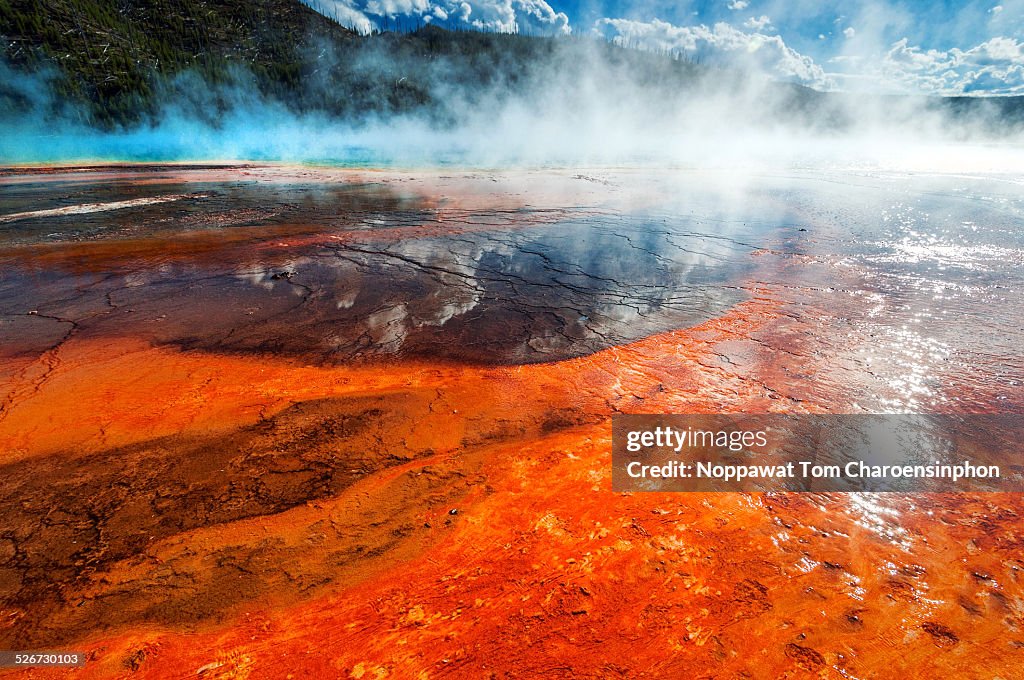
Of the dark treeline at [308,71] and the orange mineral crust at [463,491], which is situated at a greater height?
the dark treeline at [308,71]

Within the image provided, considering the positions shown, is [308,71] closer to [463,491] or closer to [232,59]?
[232,59]

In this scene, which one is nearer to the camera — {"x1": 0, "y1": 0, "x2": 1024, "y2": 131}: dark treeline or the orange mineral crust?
the orange mineral crust

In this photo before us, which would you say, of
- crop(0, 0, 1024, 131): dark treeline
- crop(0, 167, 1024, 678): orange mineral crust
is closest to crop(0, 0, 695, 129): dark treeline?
crop(0, 0, 1024, 131): dark treeline

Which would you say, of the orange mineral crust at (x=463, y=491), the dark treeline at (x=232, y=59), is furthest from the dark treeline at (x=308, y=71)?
the orange mineral crust at (x=463, y=491)

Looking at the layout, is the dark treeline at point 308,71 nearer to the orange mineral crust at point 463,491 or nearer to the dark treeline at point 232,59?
the dark treeline at point 232,59

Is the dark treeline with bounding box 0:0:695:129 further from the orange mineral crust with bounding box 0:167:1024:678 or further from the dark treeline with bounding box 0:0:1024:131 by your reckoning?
the orange mineral crust with bounding box 0:167:1024:678

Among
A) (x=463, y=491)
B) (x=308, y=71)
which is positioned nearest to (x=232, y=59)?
(x=308, y=71)

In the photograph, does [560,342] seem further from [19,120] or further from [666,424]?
[19,120]

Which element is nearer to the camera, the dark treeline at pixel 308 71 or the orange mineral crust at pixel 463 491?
the orange mineral crust at pixel 463 491
